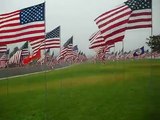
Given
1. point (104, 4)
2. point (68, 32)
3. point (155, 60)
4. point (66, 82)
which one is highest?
point (104, 4)

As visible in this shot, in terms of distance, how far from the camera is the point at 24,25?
14.4 ft

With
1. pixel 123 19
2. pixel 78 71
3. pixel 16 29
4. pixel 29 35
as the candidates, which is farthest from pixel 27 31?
pixel 123 19

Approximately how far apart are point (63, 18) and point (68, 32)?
182 millimetres

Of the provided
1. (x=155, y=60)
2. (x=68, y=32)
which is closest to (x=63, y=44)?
(x=68, y=32)

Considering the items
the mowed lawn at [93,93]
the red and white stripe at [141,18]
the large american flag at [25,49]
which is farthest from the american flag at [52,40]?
the red and white stripe at [141,18]

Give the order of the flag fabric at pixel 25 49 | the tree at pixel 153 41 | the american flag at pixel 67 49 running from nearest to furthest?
1. the tree at pixel 153 41
2. the american flag at pixel 67 49
3. the flag fabric at pixel 25 49

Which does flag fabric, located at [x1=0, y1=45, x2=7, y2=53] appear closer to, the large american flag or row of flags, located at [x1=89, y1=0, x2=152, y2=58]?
the large american flag

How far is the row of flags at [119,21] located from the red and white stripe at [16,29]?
26.4 inches

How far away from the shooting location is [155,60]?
161 inches

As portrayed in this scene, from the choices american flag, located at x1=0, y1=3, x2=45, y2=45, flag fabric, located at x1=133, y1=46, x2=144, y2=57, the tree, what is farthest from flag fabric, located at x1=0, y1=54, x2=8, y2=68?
the tree

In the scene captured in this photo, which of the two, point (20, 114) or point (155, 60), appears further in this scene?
point (20, 114)

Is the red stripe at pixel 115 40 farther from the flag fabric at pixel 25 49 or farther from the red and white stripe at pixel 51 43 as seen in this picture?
the flag fabric at pixel 25 49

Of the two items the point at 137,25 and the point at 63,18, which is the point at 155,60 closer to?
the point at 137,25

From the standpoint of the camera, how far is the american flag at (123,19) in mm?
4070
